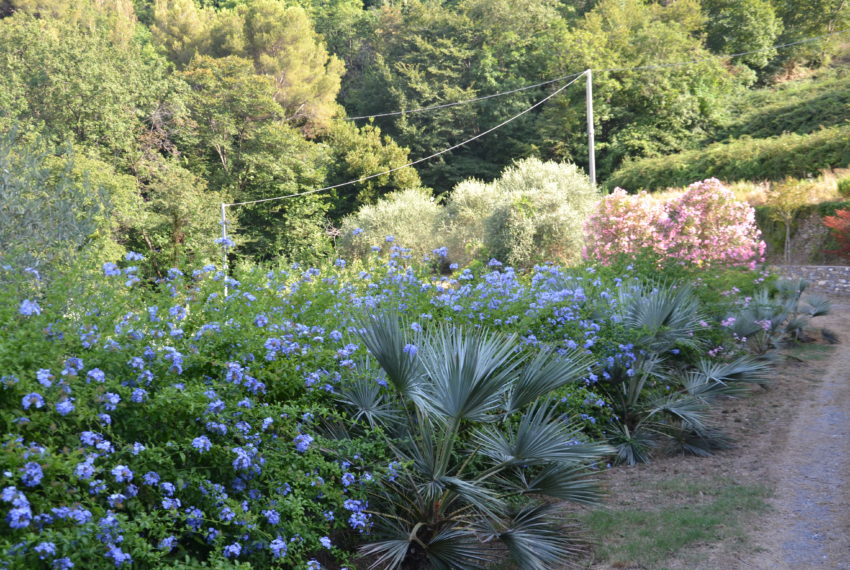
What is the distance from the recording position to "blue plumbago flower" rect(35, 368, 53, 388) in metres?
2.84

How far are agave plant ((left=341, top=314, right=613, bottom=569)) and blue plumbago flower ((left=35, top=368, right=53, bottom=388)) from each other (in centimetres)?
197

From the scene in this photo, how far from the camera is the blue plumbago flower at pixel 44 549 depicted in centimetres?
248

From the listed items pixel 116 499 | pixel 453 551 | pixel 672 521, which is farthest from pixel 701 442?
pixel 116 499

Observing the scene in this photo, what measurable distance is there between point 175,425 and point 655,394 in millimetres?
5236

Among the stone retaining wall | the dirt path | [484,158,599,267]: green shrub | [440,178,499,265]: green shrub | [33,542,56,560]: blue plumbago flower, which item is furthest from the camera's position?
[440,178,499,265]: green shrub

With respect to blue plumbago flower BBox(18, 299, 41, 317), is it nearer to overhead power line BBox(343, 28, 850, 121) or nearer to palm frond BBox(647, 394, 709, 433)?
palm frond BBox(647, 394, 709, 433)

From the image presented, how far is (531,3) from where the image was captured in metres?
45.8

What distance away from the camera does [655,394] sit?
7438mm

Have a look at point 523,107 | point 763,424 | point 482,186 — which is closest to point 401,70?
point 523,107

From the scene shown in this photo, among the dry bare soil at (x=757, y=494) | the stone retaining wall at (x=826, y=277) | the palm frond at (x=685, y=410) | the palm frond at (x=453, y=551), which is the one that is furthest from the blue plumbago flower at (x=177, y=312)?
the stone retaining wall at (x=826, y=277)

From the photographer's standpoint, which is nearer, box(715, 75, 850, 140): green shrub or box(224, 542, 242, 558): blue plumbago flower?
box(224, 542, 242, 558): blue plumbago flower

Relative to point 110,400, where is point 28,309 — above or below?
above

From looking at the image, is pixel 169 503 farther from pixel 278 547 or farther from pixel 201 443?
pixel 278 547

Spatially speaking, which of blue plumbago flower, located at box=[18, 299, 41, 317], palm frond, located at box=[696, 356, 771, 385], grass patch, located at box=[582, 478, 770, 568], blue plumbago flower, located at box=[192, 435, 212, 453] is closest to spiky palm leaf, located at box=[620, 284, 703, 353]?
palm frond, located at box=[696, 356, 771, 385]
